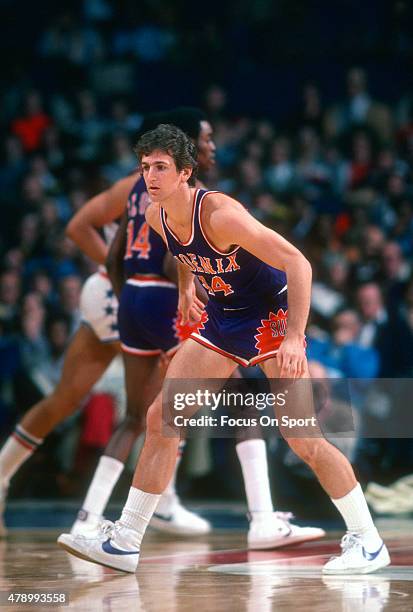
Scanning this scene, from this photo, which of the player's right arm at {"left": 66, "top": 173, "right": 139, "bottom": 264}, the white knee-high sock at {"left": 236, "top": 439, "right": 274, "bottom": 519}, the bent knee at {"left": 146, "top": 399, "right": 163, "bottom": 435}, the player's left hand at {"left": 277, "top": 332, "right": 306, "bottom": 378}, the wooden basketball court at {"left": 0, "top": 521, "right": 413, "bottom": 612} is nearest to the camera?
the wooden basketball court at {"left": 0, "top": 521, "right": 413, "bottom": 612}

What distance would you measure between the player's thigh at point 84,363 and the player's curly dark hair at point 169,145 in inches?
66.3

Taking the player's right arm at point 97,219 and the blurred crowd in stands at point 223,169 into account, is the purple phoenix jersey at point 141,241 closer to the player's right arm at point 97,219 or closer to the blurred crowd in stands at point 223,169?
the player's right arm at point 97,219

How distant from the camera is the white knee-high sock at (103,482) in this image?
5559 mm

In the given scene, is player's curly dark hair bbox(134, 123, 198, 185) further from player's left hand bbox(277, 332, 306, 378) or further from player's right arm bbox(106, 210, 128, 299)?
player's right arm bbox(106, 210, 128, 299)

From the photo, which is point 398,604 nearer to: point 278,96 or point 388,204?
point 388,204

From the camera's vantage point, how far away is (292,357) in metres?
4.18

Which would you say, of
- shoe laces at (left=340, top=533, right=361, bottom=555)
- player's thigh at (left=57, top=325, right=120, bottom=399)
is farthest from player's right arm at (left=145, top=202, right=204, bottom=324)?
shoe laces at (left=340, top=533, right=361, bottom=555)

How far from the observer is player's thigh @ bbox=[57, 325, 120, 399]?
598 cm

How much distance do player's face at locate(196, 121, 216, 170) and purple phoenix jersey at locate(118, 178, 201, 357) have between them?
307 millimetres

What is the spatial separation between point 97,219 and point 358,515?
222 cm

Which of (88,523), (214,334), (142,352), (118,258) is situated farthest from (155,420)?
(118,258)

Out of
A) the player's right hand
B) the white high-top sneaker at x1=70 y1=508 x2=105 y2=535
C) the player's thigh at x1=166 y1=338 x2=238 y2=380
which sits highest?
the player's right hand

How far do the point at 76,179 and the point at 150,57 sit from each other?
103 inches

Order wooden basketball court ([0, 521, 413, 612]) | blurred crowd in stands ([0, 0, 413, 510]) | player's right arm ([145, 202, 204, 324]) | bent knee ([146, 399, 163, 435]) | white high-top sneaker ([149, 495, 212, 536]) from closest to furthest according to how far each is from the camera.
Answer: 1. wooden basketball court ([0, 521, 413, 612])
2. bent knee ([146, 399, 163, 435])
3. player's right arm ([145, 202, 204, 324])
4. white high-top sneaker ([149, 495, 212, 536])
5. blurred crowd in stands ([0, 0, 413, 510])
